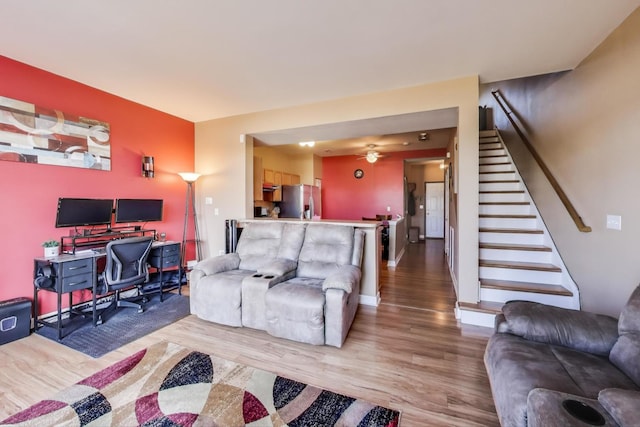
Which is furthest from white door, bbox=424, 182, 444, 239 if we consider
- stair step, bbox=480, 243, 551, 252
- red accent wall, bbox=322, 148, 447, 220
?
stair step, bbox=480, 243, 551, 252

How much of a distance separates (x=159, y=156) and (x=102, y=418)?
3.54m

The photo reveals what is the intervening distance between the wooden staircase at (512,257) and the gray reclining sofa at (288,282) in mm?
1444

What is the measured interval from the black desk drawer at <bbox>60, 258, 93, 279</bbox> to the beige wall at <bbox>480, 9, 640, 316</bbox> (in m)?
5.02

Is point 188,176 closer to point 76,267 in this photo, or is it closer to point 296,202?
point 76,267

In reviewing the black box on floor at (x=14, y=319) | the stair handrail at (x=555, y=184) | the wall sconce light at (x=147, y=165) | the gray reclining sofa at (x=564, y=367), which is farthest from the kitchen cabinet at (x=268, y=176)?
the gray reclining sofa at (x=564, y=367)

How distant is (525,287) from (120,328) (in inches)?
174

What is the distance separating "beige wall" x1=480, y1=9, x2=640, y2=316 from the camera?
2.07 metres

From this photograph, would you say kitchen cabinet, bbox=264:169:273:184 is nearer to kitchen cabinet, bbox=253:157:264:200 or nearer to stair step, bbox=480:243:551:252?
kitchen cabinet, bbox=253:157:264:200

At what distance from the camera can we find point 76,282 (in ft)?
9.13

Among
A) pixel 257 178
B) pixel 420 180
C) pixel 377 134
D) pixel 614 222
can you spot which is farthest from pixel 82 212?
pixel 420 180

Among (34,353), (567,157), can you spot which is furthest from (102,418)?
(567,157)

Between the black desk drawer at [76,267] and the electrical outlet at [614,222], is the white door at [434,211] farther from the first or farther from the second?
the black desk drawer at [76,267]

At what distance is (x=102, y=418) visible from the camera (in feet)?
5.26

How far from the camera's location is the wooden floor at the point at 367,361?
5.75 ft
